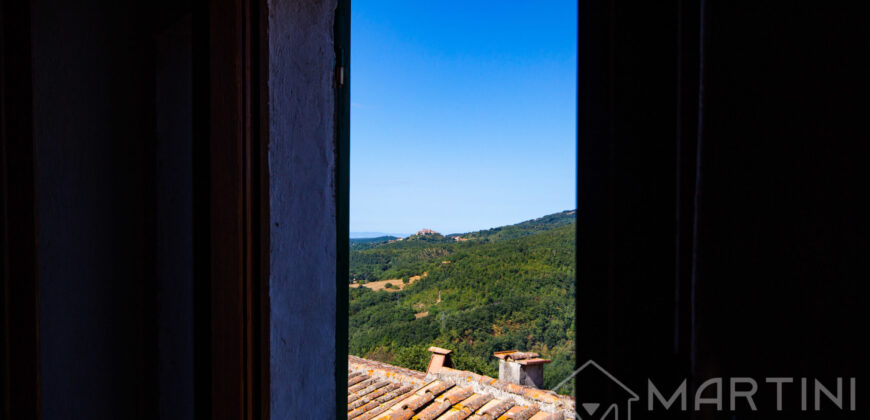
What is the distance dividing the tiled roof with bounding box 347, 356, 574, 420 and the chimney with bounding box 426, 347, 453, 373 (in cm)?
12

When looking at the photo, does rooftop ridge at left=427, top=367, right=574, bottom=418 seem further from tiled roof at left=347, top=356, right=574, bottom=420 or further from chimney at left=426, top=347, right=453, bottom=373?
chimney at left=426, top=347, right=453, bottom=373

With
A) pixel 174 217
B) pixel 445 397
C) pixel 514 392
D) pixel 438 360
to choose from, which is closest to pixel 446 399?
pixel 445 397

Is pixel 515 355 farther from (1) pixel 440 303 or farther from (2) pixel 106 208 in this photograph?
(2) pixel 106 208

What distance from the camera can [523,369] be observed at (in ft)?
11.3

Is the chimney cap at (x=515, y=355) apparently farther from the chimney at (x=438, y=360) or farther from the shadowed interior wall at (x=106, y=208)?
the shadowed interior wall at (x=106, y=208)

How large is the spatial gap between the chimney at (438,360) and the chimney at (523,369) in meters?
0.97

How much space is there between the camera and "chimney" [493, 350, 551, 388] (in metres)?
3.46

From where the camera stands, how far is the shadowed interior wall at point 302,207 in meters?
0.86

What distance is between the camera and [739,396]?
0.86 ft

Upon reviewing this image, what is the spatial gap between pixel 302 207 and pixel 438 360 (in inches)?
161

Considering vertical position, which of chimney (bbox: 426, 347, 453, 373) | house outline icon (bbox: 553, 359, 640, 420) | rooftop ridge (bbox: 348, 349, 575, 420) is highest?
house outline icon (bbox: 553, 359, 640, 420)

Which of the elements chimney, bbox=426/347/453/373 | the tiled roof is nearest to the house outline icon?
the tiled roof

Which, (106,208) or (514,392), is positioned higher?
(106,208)

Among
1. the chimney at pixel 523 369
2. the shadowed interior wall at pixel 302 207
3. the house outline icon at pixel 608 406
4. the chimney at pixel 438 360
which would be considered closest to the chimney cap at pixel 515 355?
the chimney at pixel 523 369
